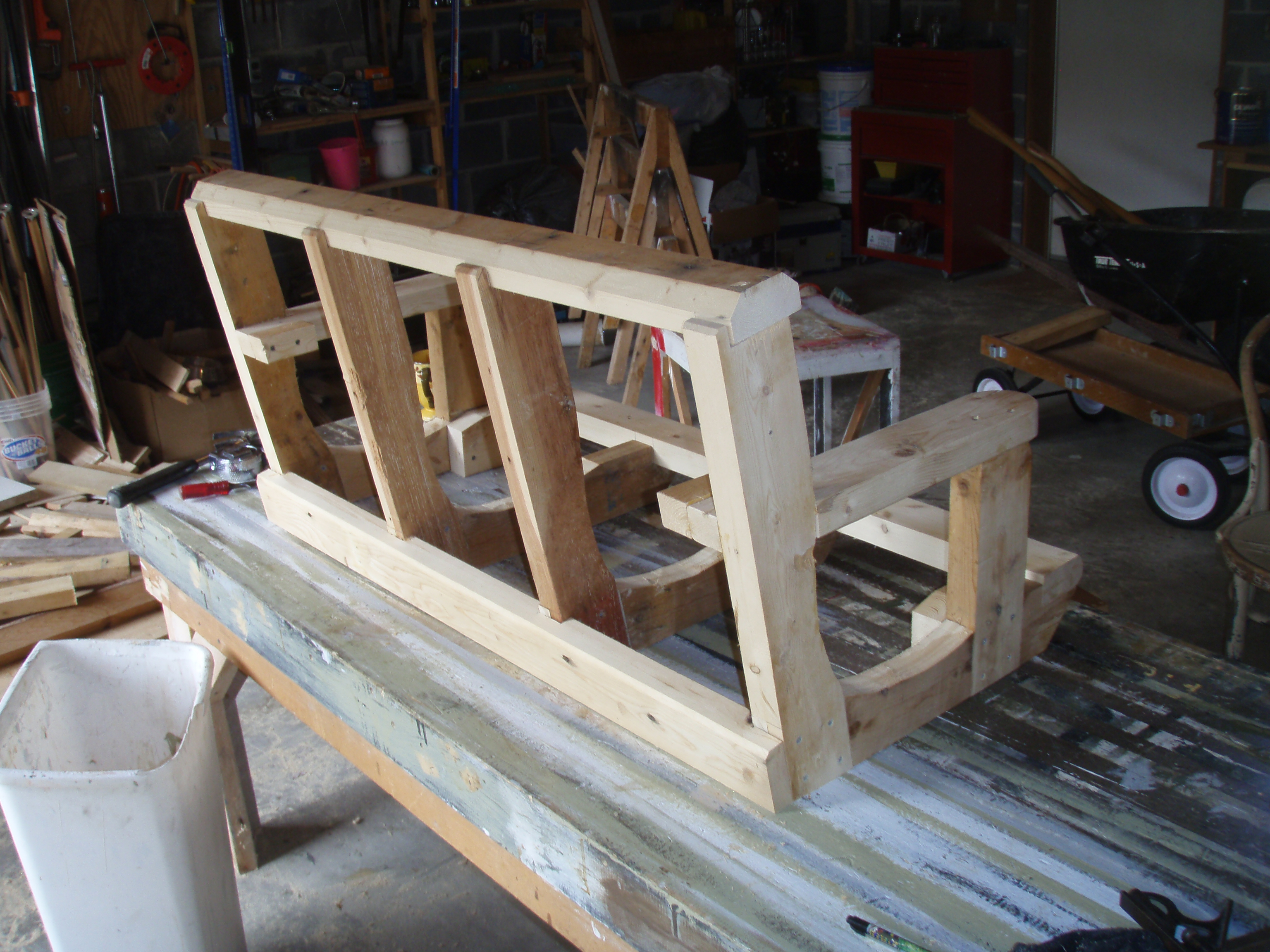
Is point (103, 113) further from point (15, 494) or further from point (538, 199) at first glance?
point (538, 199)

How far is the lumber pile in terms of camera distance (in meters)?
3.00

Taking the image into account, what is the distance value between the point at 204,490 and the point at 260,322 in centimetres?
45

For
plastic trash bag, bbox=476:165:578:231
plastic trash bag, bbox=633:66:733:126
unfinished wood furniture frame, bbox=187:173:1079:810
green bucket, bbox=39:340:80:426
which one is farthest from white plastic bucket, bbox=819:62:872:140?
unfinished wood furniture frame, bbox=187:173:1079:810

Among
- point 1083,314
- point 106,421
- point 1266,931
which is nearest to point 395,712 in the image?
point 1266,931

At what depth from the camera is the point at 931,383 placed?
463cm

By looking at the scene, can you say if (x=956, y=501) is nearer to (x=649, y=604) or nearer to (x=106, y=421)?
(x=649, y=604)

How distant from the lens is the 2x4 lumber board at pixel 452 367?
2064mm

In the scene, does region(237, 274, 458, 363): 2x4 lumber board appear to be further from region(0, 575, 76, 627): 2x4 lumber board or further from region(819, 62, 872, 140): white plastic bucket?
region(819, 62, 872, 140): white plastic bucket

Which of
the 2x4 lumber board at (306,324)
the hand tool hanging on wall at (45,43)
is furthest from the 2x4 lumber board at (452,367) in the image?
the hand tool hanging on wall at (45,43)

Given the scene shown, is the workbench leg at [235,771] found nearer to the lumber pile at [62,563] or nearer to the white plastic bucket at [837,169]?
the lumber pile at [62,563]

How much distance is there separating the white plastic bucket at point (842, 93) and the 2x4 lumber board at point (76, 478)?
179 inches

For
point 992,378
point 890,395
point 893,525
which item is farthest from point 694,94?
point 893,525

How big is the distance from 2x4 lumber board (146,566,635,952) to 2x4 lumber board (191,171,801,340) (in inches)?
26.2

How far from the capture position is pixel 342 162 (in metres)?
4.89
